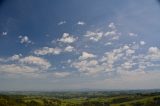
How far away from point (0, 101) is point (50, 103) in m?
25.1

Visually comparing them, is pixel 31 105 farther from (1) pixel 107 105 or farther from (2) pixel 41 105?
(1) pixel 107 105

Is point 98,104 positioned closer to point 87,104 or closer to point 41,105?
point 87,104

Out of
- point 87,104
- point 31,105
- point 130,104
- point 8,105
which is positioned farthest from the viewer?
point 87,104

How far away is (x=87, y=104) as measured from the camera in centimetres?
11969

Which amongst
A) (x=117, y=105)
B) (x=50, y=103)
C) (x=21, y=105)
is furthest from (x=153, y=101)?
(x=21, y=105)

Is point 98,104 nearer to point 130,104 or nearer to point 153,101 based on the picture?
point 130,104

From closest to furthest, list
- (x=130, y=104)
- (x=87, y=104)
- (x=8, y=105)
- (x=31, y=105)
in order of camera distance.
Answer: (x=8, y=105) < (x=31, y=105) < (x=130, y=104) < (x=87, y=104)

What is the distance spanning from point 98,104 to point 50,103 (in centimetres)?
2230

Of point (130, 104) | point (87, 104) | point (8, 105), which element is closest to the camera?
point (8, 105)

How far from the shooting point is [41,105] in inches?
4316

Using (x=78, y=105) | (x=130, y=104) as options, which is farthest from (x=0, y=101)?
(x=130, y=104)

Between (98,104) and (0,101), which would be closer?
(0,101)

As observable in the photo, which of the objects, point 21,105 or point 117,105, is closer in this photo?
point 21,105

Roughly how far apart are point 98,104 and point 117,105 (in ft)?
37.2
